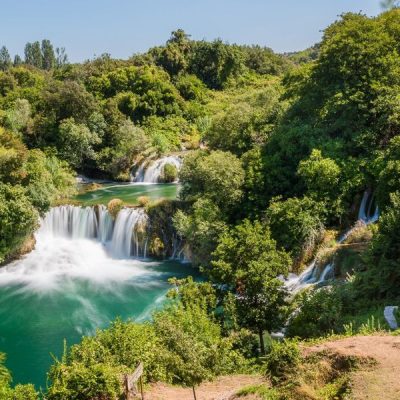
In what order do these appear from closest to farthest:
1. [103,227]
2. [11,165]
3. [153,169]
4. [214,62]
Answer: [11,165], [103,227], [153,169], [214,62]

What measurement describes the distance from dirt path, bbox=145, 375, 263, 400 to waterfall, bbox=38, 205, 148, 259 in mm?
16583

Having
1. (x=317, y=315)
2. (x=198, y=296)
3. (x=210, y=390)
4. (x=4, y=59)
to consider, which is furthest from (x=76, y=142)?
(x=4, y=59)

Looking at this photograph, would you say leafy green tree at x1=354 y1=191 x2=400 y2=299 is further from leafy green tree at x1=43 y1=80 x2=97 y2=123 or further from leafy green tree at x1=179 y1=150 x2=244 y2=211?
leafy green tree at x1=43 y1=80 x2=97 y2=123

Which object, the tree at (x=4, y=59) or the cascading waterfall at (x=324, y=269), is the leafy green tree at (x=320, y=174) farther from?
the tree at (x=4, y=59)

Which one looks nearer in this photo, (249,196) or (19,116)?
(249,196)

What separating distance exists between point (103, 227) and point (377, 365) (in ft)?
76.3

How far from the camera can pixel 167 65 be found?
6788 centimetres

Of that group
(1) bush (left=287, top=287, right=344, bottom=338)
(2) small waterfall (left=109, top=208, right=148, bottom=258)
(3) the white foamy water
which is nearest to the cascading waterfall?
(1) bush (left=287, top=287, right=344, bottom=338)

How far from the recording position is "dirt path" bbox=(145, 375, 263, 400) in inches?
460

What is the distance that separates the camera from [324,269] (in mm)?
19984

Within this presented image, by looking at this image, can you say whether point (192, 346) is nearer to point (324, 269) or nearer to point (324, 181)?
point (324, 269)

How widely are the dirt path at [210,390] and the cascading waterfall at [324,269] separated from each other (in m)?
7.08

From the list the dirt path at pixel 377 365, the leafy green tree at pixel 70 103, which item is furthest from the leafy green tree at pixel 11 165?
the dirt path at pixel 377 365

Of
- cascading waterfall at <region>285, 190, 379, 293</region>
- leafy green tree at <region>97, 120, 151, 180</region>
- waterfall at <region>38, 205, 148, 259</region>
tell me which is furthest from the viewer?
leafy green tree at <region>97, 120, 151, 180</region>
